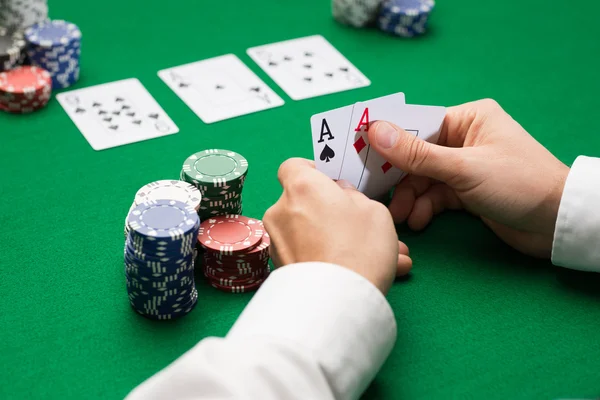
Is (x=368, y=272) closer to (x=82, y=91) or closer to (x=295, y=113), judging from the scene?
(x=295, y=113)

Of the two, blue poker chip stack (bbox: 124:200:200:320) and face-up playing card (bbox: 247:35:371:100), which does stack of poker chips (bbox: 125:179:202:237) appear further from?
Result: face-up playing card (bbox: 247:35:371:100)

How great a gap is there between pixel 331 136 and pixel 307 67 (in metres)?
1.18

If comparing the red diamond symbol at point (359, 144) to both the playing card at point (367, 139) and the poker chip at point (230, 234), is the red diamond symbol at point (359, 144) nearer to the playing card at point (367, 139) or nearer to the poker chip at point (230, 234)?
the playing card at point (367, 139)

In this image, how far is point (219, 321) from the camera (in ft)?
6.34

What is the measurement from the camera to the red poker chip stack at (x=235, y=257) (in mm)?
2025

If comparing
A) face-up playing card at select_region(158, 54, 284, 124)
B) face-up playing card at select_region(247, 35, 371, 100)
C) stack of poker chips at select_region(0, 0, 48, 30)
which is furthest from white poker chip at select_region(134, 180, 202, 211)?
stack of poker chips at select_region(0, 0, 48, 30)

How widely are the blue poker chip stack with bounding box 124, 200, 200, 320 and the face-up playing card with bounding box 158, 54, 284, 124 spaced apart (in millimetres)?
1018

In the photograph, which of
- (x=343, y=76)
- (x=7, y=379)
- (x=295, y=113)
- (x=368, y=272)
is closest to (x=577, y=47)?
(x=343, y=76)

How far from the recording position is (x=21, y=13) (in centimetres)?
312

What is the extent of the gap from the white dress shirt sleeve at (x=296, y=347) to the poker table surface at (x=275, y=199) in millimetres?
61

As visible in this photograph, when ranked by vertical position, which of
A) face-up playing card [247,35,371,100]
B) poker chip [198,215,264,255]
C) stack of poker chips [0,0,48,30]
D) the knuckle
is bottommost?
face-up playing card [247,35,371,100]

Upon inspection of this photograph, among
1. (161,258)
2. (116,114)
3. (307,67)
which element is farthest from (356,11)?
(161,258)

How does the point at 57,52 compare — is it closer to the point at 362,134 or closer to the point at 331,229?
the point at 362,134

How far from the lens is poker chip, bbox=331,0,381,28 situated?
11.2 feet
